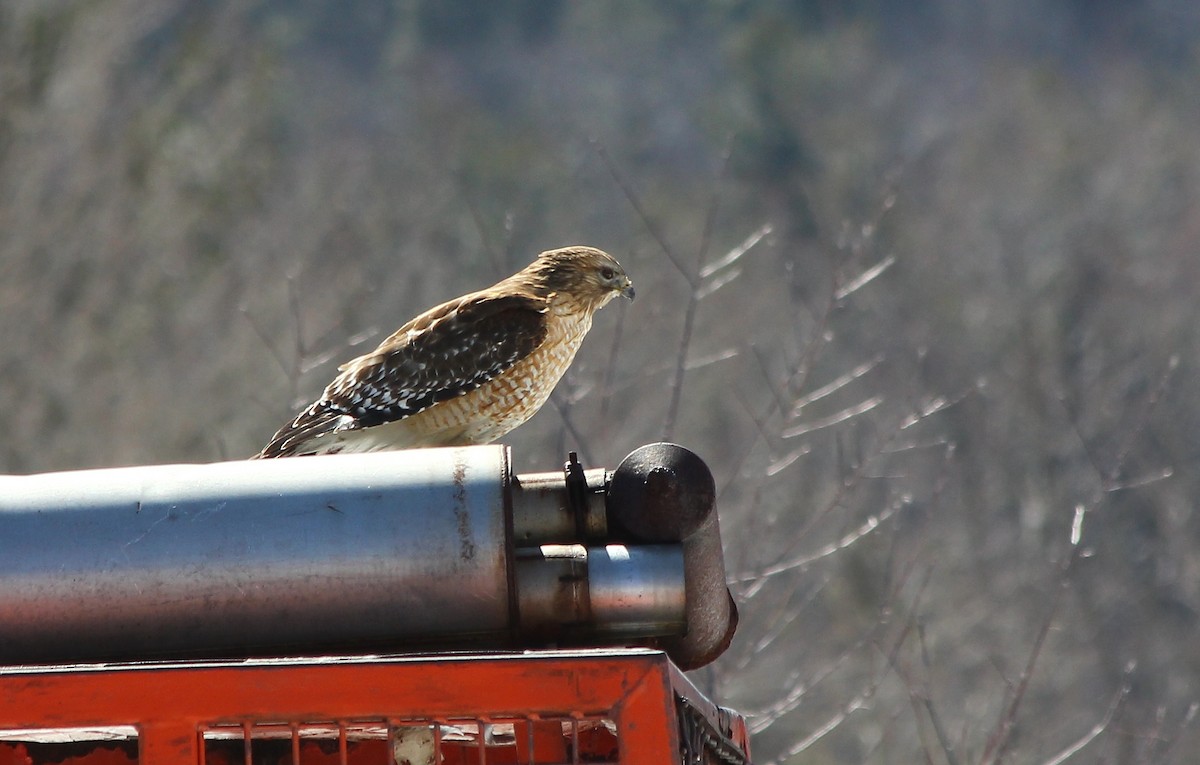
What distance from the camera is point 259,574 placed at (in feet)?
9.12

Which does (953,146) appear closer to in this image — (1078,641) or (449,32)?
(449,32)

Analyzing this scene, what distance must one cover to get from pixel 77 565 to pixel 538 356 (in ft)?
10.6

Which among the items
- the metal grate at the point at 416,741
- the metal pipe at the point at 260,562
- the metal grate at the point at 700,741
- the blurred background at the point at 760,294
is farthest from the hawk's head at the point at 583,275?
the metal grate at the point at 700,741

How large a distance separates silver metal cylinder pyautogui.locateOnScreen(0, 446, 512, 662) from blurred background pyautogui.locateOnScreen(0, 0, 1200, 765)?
13.8ft

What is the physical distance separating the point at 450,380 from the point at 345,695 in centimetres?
337

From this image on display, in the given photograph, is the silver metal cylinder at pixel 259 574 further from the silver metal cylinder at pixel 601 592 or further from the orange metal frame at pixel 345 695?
the orange metal frame at pixel 345 695

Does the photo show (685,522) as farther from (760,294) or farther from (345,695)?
(760,294)

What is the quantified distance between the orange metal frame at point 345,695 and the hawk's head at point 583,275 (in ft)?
12.9

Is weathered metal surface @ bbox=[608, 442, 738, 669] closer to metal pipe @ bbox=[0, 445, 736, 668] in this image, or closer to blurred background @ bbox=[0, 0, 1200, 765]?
metal pipe @ bbox=[0, 445, 736, 668]

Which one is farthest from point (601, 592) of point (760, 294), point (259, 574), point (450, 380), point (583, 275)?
point (760, 294)

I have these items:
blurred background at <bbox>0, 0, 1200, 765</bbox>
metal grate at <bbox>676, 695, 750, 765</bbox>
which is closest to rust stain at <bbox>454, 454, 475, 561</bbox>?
metal grate at <bbox>676, 695, 750, 765</bbox>

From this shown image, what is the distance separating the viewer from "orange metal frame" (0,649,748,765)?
2.40 m

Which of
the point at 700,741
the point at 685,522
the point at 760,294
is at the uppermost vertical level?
the point at 685,522

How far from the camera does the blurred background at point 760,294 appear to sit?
43.6 ft
